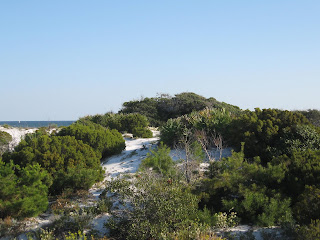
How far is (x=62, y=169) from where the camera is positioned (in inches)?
432

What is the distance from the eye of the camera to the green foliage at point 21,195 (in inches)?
322

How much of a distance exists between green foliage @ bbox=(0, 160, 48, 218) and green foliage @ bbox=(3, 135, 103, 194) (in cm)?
133

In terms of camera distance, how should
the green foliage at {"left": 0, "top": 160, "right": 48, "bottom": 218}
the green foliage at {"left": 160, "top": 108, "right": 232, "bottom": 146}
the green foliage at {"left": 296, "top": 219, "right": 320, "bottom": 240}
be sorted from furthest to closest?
the green foliage at {"left": 160, "top": 108, "right": 232, "bottom": 146} → the green foliage at {"left": 0, "top": 160, "right": 48, "bottom": 218} → the green foliage at {"left": 296, "top": 219, "right": 320, "bottom": 240}

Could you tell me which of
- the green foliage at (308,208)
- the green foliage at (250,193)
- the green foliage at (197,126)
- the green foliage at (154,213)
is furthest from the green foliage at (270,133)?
the green foliage at (154,213)

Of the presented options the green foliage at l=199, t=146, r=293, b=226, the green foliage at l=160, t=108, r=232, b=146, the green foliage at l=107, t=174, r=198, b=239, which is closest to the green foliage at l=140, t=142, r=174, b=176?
the green foliage at l=199, t=146, r=293, b=226

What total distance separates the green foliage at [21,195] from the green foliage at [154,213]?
6.74 ft

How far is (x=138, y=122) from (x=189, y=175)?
34.8ft

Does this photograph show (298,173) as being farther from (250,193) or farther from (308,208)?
(308,208)

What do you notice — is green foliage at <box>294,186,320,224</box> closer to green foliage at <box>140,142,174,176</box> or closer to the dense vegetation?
green foliage at <box>140,142,174,176</box>

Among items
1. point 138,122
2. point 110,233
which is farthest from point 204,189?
point 138,122

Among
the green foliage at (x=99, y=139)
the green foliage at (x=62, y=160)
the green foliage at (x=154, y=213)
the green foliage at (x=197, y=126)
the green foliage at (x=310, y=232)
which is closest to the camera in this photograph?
the green foliage at (x=310, y=232)

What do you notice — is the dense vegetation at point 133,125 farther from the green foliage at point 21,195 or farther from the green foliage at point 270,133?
the green foliage at point 21,195

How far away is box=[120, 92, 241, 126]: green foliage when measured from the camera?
3105 centimetres

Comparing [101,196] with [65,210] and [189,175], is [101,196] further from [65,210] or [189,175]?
[189,175]
